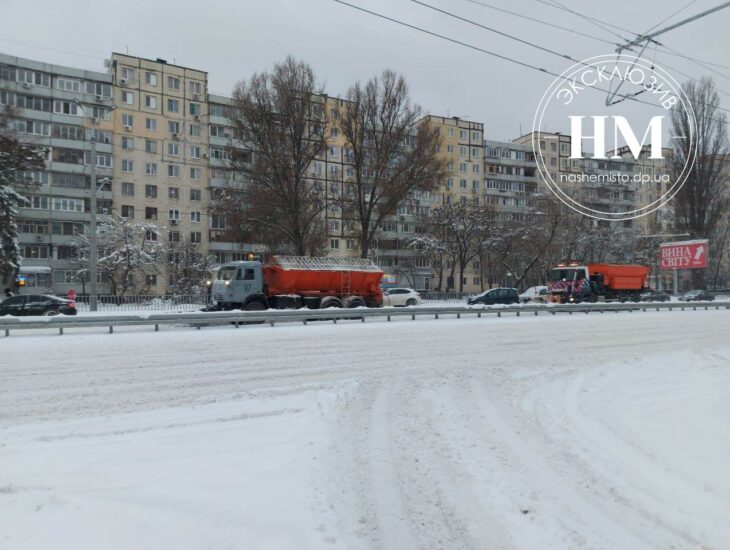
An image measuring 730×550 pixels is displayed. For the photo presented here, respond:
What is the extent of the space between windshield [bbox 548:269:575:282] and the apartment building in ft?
138

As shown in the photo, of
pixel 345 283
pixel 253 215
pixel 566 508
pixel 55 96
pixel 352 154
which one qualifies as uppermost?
pixel 55 96

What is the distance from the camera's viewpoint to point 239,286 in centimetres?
2380

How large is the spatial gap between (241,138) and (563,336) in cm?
2429

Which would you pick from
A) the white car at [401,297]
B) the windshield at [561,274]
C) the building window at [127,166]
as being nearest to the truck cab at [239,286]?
the white car at [401,297]

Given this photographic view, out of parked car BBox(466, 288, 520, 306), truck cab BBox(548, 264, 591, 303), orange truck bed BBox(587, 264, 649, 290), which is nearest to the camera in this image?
truck cab BBox(548, 264, 591, 303)

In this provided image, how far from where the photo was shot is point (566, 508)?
4.76 meters

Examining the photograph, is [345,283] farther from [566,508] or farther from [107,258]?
[107,258]

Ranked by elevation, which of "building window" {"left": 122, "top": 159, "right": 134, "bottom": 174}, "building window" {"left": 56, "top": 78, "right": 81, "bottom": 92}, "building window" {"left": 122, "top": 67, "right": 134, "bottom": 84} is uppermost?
"building window" {"left": 122, "top": 67, "right": 134, "bottom": 84}

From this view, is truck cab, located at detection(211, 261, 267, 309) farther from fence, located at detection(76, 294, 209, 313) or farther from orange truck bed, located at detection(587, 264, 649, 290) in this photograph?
orange truck bed, located at detection(587, 264, 649, 290)

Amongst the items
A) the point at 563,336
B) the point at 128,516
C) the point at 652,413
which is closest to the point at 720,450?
the point at 652,413

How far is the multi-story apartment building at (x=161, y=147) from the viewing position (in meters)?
57.4

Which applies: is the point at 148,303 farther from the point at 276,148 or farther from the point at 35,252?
the point at 35,252

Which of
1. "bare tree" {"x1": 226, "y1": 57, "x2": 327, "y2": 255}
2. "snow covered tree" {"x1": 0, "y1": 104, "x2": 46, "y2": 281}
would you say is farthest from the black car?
"snow covered tree" {"x1": 0, "y1": 104, "x2": 46, "y2": 281}

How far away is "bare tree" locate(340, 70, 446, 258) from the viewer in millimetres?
36344
